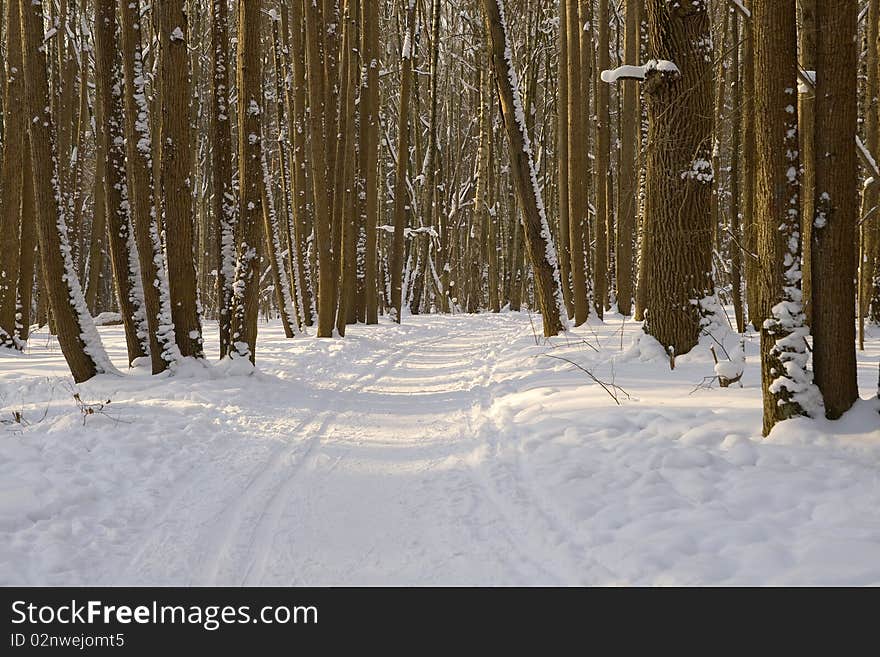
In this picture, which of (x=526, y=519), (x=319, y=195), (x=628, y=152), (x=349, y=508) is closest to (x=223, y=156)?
(x=319, y=195)

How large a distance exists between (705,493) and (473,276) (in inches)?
955

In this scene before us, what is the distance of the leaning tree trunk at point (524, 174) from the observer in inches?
441

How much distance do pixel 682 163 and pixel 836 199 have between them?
123 inches

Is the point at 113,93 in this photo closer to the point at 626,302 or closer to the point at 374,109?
the point at 374,109

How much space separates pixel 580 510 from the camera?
3.96m

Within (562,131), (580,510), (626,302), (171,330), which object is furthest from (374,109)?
(580,510)

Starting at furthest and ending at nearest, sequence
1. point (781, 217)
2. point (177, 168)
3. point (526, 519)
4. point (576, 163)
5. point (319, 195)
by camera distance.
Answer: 1. point (576, 163)
2. point (319, 195)
3. point (177, 168)
4. point (781, 217)
5. point (526, 519)

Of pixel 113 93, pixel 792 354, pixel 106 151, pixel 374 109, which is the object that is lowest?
pixel 792 354

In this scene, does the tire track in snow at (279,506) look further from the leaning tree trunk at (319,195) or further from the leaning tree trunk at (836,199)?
the leaning tree trunk at (836,199)

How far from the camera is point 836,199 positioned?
4.60m

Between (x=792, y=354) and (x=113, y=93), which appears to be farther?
(x=113, y=93)

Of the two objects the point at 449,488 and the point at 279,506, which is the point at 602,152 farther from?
the point at 279,506

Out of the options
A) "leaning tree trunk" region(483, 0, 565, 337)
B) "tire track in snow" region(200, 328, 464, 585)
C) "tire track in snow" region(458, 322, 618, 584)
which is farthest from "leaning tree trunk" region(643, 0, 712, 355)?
"tire track in snow" region(200, 328, 464, 585)
